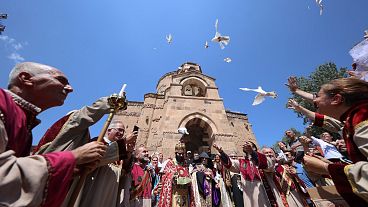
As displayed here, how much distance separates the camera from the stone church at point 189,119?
12.6 metres

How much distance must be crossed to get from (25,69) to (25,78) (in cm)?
10

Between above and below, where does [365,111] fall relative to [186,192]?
below

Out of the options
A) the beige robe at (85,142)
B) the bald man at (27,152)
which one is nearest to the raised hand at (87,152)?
the bald man at (27,152)

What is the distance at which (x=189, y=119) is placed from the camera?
44.4 feet

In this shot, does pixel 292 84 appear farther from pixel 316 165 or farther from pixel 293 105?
pixel 316 165

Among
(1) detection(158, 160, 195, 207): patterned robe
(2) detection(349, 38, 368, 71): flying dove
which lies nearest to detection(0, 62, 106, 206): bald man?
(2) detection(349, 38, 368, 71): flying dove

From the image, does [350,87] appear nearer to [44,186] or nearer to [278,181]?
[44,186]

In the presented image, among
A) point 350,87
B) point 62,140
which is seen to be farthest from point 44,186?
point 350,87

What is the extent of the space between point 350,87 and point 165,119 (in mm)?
11960

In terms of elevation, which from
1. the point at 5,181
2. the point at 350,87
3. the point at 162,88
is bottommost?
the point at 5,181

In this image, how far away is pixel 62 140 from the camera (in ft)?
6.47

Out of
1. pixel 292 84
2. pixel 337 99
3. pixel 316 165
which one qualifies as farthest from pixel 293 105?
pixel 316 165

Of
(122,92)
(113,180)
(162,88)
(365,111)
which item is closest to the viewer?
(365,111)

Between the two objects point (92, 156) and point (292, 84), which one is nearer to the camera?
point (92, 156)
